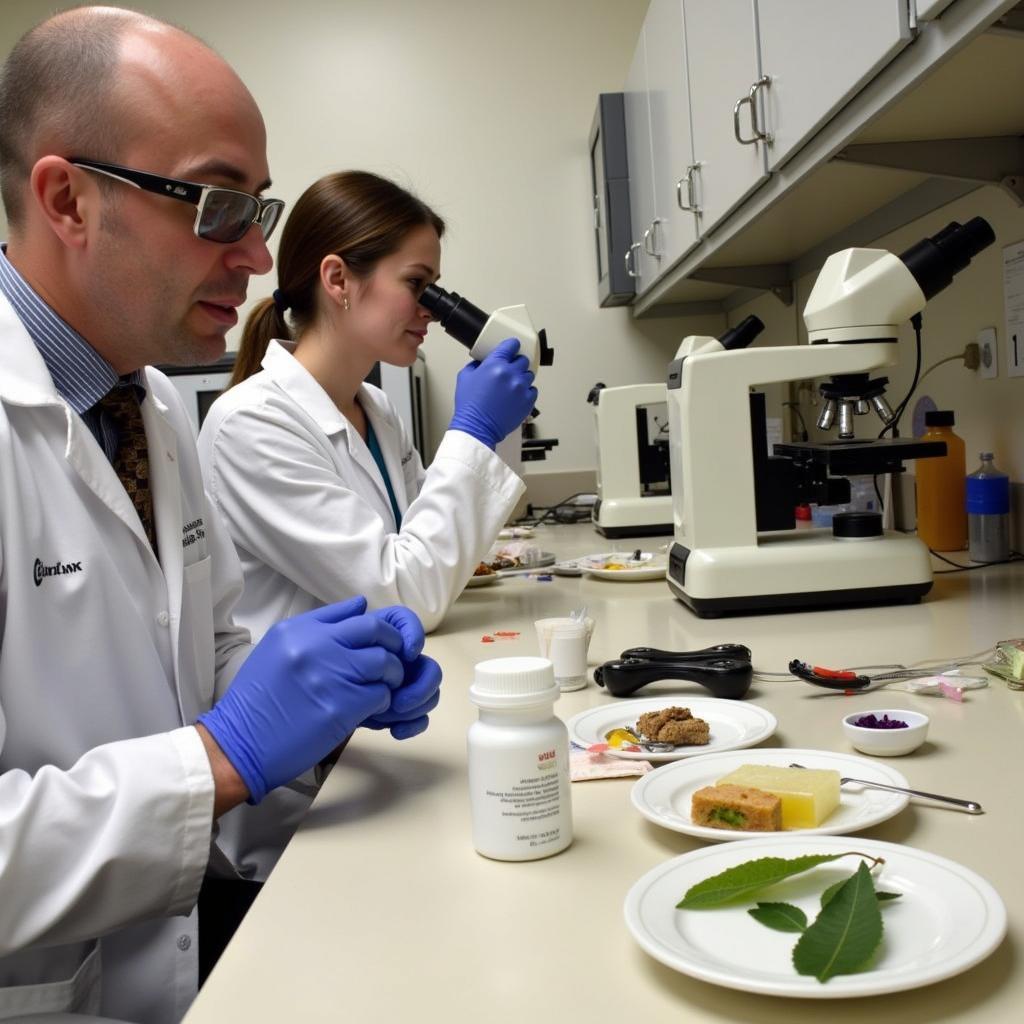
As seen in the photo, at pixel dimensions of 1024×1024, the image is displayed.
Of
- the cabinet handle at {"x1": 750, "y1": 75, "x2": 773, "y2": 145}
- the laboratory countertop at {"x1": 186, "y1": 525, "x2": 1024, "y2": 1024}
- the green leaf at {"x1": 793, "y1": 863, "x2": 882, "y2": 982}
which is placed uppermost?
the cabinet handle at {"x1": 750, "y1": 75, "x2": 773, "y2": 145}

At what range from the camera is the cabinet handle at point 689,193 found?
2.23m

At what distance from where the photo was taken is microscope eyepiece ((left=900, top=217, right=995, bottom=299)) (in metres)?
1.37

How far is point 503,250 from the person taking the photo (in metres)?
3.75

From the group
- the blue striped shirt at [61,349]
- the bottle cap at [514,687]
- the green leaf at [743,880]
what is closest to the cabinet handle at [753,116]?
the blue striped shirt at [61,349]

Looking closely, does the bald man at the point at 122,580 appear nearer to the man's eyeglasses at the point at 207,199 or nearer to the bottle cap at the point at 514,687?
the man's eyeglasses at the point at 207,199

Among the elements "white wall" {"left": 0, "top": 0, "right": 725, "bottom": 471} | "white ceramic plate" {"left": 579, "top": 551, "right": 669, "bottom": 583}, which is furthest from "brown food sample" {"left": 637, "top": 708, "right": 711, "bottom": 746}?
"white wall" {"left": 0, "top": 0, "right": 725, "bottom": 471}

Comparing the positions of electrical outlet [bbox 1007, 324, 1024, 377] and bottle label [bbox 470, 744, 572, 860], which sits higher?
electrical outlet [bbox 1007, 324, 1024, 377]

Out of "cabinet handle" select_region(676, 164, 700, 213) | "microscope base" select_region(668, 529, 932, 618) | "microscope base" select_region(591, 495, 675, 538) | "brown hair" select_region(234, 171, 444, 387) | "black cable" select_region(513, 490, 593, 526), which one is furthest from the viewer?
"black cable" select_region(513, 490, 593, 526)

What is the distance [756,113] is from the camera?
5.51 ft

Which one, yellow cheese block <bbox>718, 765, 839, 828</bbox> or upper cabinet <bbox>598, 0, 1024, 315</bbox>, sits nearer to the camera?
yellow cheese block <bbox>718, 765, 839, 828</bbox>

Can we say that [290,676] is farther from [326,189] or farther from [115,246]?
[326,189]

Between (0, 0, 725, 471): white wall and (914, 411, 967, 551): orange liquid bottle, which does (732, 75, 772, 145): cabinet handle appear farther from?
(0, 0, 725, 471): white wall

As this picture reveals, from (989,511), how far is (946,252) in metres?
0.58

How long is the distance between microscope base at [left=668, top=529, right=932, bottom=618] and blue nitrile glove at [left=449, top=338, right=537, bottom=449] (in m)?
0.41
